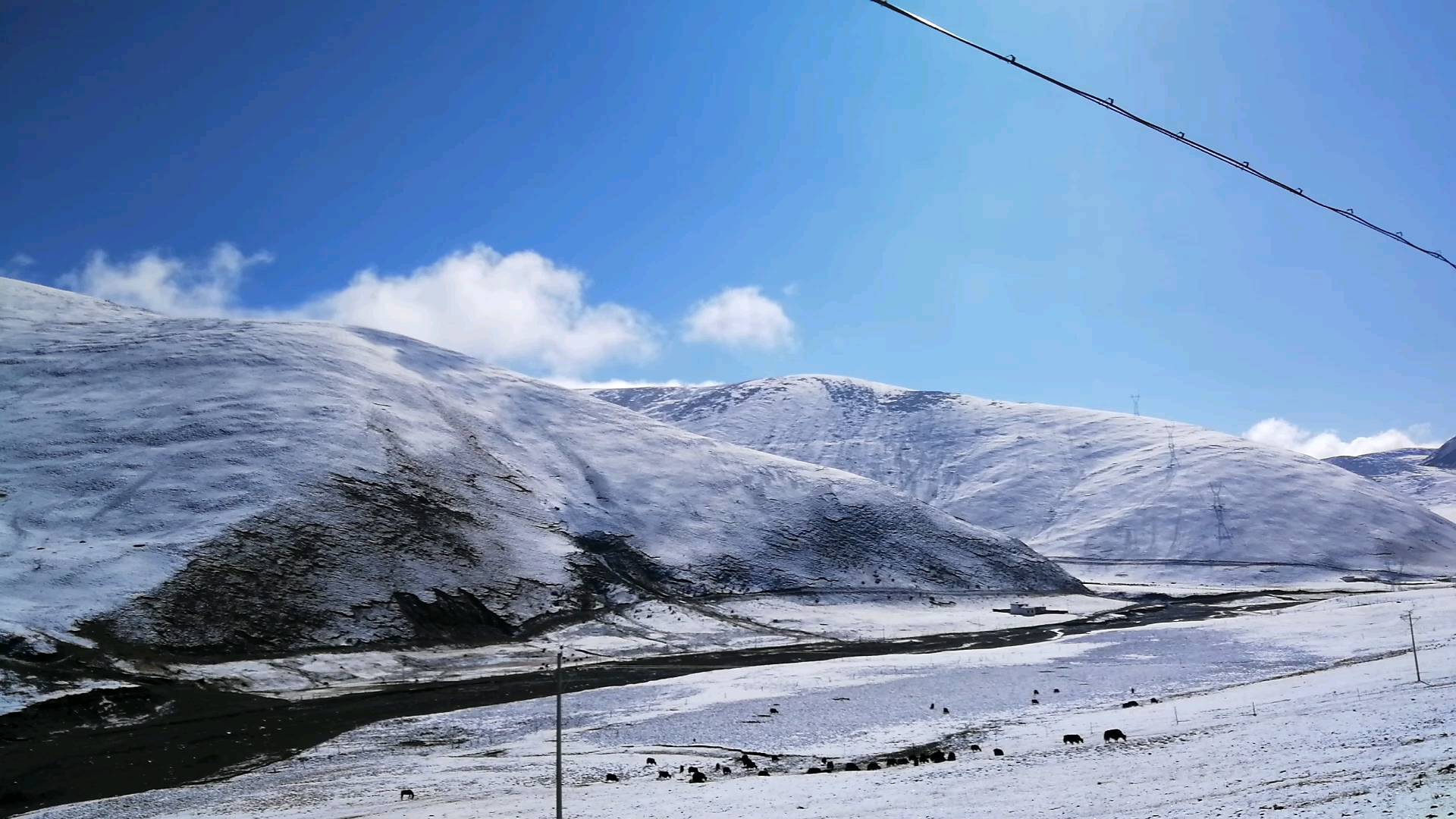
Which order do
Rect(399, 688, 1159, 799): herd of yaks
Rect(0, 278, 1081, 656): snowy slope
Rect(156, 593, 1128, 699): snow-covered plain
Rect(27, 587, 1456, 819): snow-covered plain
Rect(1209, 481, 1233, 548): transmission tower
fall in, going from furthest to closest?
Rect(1209, 481, 1233, 548): transmission tower < Rect(0, 278, 1081, 656): snowy slope < Rect(156, 593, 1128, 699): snow-covered plain < Rect(399, 688, 1159, 799): herd of yaks < Rect(27, 587, 1456, 819): snow-covered plain

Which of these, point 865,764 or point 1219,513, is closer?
point 865,764

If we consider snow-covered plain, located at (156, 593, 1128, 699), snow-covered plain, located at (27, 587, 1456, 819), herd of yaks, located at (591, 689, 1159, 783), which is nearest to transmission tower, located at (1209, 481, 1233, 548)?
snow-covered plain, located at (156, 593, 1128, 699)

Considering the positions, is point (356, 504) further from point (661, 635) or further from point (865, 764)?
point (865, 764)

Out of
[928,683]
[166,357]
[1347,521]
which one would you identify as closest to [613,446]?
[166,357]

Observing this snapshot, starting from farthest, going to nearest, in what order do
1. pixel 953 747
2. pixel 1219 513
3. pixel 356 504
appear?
pixel 1219 513 → pixel 356 504 → pixel 953 747

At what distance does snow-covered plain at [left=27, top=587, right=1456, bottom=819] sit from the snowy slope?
33.4 metres

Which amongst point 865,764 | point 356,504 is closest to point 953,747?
point 865,764

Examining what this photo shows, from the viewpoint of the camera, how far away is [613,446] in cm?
14038

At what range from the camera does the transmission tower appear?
176 m

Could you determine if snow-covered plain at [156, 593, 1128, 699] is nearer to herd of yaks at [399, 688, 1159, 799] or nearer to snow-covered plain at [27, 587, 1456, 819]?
snow-covered plain at [27, 587, 1456, 819]

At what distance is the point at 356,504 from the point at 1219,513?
172 m

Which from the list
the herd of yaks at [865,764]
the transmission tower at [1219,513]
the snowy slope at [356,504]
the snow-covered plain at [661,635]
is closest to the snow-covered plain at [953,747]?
the herd of yaks at [865,764]

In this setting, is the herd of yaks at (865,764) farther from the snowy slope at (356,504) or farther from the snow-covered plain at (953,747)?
the snowy slope at (356,504)

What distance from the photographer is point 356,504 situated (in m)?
90.6
